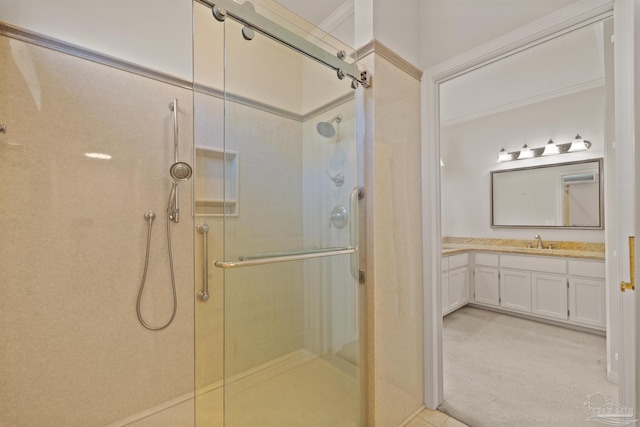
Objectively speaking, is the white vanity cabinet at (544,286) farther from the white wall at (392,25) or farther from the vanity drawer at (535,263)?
the white wall at (392,25)

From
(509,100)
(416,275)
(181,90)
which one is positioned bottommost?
(416,275)

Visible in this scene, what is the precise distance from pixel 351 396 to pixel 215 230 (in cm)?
124

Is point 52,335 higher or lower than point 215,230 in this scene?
lower

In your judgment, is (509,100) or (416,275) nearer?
(416,275)

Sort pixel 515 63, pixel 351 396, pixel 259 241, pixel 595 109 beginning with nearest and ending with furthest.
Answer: pixel 259 241 < pixel 351 396 < pixel 515 63 < pixel 595 109

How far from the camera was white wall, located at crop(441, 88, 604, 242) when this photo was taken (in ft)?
10.6

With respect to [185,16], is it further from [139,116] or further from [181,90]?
[139,116]

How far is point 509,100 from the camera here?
12.0 ft

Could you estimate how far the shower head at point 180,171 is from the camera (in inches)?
60.5

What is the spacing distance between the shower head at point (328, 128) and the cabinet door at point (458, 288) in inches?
107

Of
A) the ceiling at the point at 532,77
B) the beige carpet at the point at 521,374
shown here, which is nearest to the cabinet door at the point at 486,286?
the beige carpet at the point at 521,374

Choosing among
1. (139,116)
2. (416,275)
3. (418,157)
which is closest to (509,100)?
(418,157)

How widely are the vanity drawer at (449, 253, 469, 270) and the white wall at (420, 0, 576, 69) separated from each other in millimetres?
2466

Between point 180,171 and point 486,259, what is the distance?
12.5 feet
